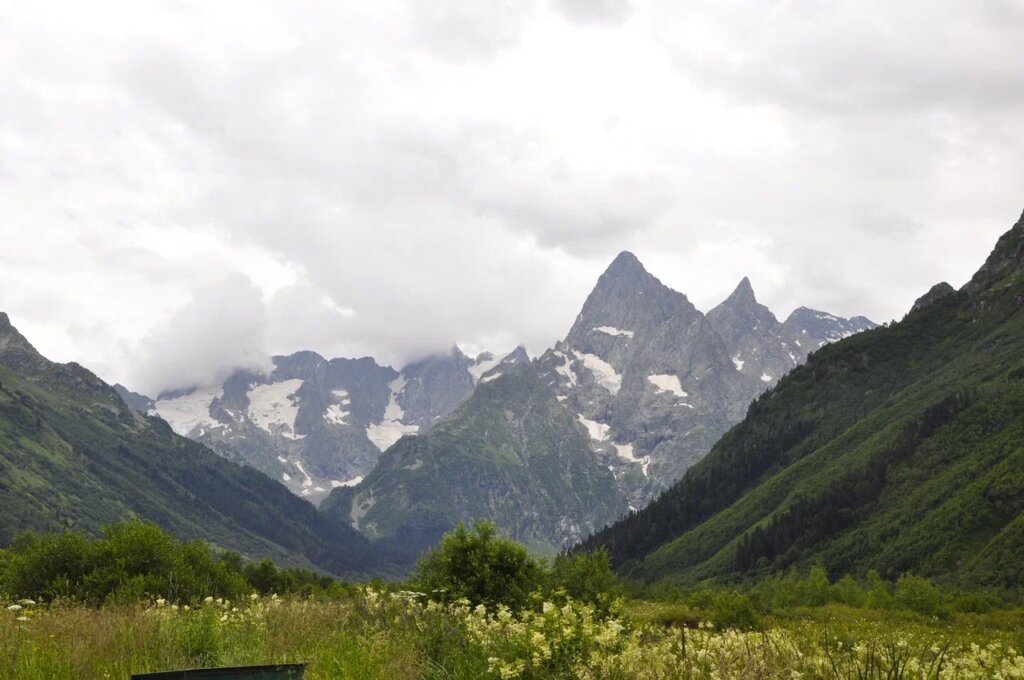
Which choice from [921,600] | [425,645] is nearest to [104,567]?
[425,645]

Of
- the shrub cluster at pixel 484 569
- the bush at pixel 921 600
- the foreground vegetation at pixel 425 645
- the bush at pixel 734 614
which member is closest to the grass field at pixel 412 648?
the foreground vegetation at pixel 425 645

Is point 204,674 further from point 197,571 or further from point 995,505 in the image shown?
point 995,505

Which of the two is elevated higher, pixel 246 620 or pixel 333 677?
pixel 246 620

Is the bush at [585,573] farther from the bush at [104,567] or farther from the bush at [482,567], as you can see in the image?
the bush at [104,567]

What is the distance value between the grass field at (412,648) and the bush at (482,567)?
9676mm

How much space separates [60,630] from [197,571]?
30.6 metres

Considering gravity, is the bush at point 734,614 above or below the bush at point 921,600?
above

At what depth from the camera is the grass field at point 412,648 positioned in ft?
33.3

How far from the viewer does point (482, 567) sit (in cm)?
2730

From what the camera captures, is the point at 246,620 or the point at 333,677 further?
the point at 246,620

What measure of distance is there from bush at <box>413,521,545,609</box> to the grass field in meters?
9.68

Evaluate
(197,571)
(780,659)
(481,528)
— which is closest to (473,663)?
(780,659)

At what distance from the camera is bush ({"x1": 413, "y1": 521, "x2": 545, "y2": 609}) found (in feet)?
86.5

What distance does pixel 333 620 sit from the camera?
1586 centimetres
